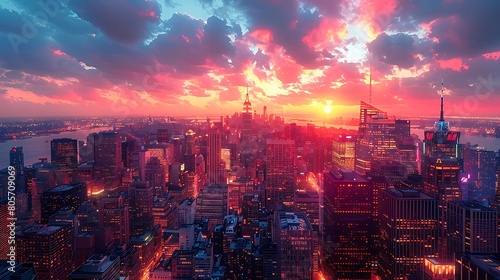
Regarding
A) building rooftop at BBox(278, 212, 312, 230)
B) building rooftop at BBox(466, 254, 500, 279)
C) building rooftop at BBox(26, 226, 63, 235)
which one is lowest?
building rooftop at BBox(26, 226, 63, 235)

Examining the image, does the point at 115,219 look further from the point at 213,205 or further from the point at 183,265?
the point at 213,205

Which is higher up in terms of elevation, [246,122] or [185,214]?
[246,122]

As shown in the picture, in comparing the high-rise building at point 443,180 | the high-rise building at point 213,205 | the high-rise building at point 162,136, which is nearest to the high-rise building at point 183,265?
the high-rise building at point 213,205

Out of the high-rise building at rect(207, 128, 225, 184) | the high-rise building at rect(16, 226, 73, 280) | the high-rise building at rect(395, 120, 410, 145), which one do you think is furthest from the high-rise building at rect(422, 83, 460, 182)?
the high-rise building at rect(16, 226, 73, 280)

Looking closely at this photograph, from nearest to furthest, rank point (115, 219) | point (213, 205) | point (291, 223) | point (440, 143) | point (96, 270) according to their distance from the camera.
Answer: point (96, 270) < point (291, 223) < point (115, 219) < point (440, 143) < point (213, 205)

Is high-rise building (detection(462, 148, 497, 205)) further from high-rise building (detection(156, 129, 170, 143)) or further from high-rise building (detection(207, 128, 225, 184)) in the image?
high-rise building (detection(156, 129, 170, 143))

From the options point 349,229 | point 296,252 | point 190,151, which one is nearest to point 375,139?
point 349,229

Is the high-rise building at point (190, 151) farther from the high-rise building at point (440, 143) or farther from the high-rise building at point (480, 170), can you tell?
the high-rise building at point (480, 170)
